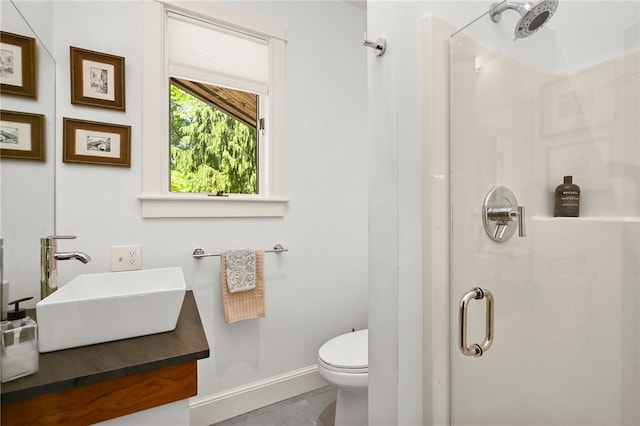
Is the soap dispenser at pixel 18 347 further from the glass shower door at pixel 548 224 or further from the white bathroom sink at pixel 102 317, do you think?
the glass shower door at pixel 548 224

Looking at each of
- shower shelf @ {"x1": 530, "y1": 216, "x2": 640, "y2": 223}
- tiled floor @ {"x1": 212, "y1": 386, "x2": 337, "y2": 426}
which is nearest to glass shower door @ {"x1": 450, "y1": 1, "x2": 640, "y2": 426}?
shower shelf @ {"x1": 530, "y1": 216, "x2": 640, "y2": 223}

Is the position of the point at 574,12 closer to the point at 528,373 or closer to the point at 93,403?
the point at 528,373

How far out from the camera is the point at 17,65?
833 mm

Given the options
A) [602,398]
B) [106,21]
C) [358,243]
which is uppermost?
[106,21]

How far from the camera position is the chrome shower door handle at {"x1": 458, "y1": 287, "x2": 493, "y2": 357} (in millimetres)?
883

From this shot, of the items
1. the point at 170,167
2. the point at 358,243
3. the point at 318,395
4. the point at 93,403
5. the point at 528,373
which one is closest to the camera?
the point at 93,403

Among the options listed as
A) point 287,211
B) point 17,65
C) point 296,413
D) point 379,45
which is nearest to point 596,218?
point 379,45

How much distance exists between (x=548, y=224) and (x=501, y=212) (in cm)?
13

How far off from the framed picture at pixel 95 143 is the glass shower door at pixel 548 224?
1427 mm

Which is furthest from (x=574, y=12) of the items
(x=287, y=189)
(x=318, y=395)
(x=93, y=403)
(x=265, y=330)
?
(x=318, y=395)

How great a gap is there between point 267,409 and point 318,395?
32 centimetres

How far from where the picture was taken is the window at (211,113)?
1598mm

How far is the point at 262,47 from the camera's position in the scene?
1915 millimetres

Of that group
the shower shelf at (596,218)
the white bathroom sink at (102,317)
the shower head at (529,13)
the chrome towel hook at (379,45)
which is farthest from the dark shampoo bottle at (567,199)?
the white bathroom sink at (102,317)
